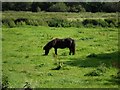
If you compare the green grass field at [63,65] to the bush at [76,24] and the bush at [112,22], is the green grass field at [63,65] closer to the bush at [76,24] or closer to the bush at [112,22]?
the bush at [76,24]

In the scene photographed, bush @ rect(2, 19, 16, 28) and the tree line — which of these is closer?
bush @ rect(2, 19, 16, 28)

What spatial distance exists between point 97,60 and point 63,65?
8.78 ft

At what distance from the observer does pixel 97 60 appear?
1933 centimetres

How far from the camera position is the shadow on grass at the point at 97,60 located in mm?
18000

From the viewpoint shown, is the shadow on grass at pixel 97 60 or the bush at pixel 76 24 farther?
the bush at pixel 76 24

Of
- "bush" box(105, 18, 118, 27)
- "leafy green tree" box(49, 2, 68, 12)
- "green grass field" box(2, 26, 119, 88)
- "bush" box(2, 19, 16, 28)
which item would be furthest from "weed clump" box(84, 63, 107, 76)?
"leafy green tree" box(49, 2, 68, 12)

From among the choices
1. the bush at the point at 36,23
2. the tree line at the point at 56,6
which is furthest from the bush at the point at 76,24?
the tree line at the point at 56,6

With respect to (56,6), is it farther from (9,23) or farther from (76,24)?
(9,23)

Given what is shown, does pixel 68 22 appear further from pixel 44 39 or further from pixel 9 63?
pixel 9 63

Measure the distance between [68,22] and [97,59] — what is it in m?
20.6

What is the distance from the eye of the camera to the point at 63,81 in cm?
1436

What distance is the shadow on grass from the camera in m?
18.0

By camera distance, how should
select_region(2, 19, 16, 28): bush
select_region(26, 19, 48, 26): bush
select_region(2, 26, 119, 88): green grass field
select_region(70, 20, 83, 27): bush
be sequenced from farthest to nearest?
select_region(26, 19, 48, 26): bush → select_region(70, 20, 83, 27): bush → select_region(2, 19, 16, 28): bush → select_region(2, 26, 119, 88): green grass field

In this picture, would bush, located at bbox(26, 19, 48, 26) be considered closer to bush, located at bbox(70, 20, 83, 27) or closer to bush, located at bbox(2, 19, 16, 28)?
bush, located at bbox(2, 19, 16, 28)
